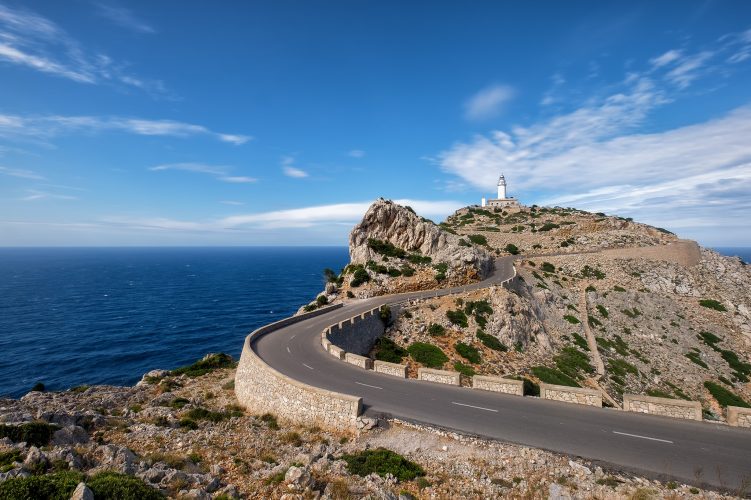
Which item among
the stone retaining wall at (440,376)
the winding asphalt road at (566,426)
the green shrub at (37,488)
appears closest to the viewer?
the green shrub at (37,488)

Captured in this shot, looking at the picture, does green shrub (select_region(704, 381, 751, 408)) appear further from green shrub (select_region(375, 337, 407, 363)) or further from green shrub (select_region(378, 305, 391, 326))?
green shrub (select_region(378, 305, 391, 326))

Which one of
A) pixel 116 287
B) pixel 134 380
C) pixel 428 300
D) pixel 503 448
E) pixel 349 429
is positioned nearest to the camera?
pixel 503 448

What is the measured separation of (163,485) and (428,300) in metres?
30.6

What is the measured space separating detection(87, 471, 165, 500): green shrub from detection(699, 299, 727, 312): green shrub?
67749mm

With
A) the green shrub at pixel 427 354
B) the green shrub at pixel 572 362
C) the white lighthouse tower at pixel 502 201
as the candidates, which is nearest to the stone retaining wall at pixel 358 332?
the green shrub at pixel 427 354

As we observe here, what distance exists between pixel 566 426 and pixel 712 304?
5493cm

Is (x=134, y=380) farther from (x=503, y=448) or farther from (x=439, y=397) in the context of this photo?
(x=503, y=448)

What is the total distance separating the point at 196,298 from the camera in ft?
301

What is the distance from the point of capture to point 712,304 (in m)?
50.4

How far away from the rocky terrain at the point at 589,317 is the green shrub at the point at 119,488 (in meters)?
15.4

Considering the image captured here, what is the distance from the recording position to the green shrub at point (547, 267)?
56.2 m

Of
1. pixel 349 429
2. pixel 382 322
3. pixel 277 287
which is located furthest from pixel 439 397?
pixel 277 287

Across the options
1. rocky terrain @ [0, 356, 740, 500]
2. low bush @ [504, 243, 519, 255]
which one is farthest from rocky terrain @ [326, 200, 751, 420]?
rocky terrain @ [0, 356, 740, 500]

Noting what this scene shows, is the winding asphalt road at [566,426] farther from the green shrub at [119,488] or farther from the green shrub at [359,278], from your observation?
the green shrub at [359,278]
